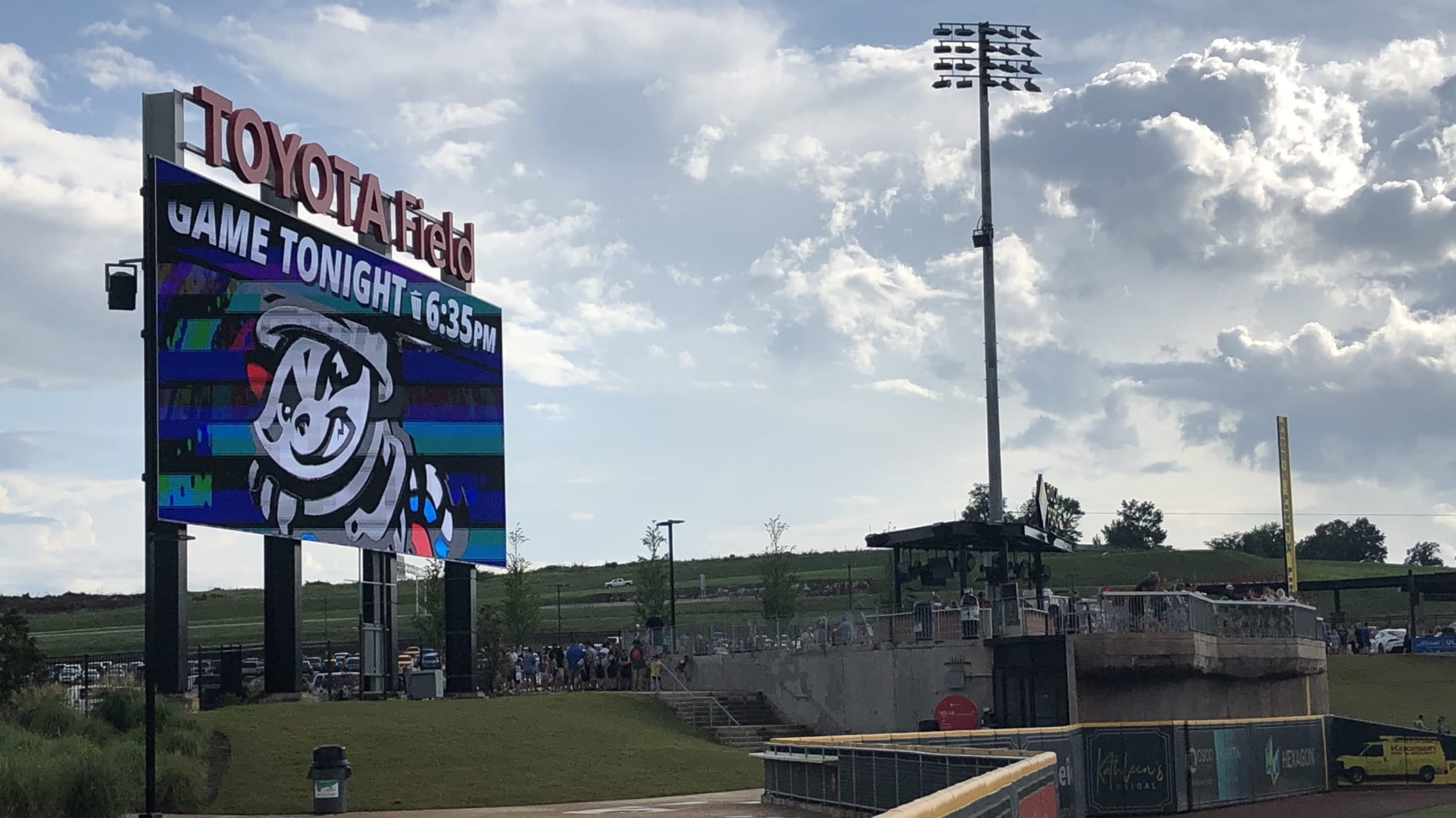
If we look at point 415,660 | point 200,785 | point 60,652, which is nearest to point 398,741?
point 200,785

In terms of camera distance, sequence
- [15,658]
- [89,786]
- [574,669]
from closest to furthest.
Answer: [89,786] < [15,658] < [574,669]

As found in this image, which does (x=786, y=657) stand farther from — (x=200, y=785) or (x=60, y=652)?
(x=60, y=652)

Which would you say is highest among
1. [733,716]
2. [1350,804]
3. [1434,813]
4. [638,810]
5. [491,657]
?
[491,657]

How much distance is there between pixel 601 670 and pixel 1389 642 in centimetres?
4140

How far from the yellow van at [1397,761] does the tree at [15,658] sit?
90.8ft

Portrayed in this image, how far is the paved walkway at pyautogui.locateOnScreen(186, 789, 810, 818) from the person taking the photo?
87.6 feet

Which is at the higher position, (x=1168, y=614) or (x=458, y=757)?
(x=1168, y=614)

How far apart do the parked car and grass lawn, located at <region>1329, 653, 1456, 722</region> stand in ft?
14.4

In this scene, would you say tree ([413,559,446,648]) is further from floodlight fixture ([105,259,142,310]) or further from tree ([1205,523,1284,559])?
tree ([1205,523,1284,559])

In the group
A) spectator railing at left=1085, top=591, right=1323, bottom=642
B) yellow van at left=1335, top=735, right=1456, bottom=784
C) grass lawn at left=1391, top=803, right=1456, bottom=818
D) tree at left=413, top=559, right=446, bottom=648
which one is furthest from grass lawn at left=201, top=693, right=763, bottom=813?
tree at left=413, top=559, right=446, bottom=648

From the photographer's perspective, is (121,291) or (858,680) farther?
(858,680)

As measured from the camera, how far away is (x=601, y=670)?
4825 cm

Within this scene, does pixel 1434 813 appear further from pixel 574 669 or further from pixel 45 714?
pixel 574 669

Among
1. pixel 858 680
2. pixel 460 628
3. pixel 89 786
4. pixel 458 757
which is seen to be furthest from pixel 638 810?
pixel 858 680
